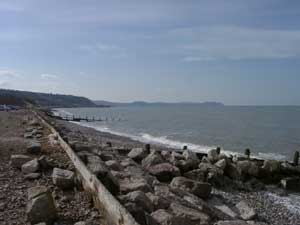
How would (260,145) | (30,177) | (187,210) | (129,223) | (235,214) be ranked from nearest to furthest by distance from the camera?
1. (129,223)
2. (187,210)
3. (30,177)
4. (235,214)
5. (260,145)

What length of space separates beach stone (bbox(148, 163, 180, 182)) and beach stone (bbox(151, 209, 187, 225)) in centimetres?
578

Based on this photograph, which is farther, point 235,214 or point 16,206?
point 235,214

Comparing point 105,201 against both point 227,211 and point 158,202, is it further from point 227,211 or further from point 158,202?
point 227,211

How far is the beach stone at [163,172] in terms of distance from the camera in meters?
13.1

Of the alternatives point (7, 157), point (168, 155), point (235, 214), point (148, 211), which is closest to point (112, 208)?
point (148, 211)

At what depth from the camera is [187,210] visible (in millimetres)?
7926

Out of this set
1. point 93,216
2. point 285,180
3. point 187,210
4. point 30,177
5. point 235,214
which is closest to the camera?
point 93,216

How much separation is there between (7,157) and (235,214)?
683cm

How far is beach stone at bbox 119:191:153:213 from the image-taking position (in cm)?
713

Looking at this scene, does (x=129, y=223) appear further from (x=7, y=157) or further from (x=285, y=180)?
(x=285, y=180)

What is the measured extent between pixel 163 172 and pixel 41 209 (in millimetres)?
7380

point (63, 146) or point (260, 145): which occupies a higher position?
point (63, 146)

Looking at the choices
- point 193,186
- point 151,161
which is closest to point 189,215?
point 193,186

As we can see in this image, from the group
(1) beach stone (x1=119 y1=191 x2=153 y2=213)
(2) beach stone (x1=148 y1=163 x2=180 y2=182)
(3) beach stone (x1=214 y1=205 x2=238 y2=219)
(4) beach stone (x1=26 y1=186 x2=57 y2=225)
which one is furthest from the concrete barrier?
(2) beach stone (x1=148 y1=163 x2=180 y2=182)
